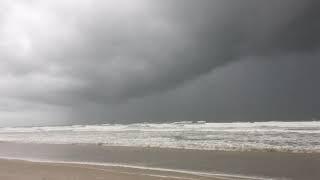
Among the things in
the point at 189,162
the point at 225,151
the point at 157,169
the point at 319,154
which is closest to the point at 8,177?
the point at 157,169

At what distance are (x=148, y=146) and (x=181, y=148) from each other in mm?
4263

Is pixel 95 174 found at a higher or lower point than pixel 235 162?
lower

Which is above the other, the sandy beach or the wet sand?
the wet sand

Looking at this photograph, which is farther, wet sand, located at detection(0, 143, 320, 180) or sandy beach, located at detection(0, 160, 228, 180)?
wet sand, located at detection(0, 143, 320, 180)

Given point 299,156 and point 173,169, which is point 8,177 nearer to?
point 173,169

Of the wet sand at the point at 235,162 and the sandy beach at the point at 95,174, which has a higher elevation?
the wet sand at the point at 235,162

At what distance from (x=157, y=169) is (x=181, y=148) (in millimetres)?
11112

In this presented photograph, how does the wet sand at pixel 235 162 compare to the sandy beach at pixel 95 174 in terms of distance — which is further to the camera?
the wet sand at pixel 235 162

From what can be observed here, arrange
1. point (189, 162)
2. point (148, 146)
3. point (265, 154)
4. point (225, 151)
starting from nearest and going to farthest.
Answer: point (189, 162) → point (265, 154) → point (225, 151) → point (148, 146)

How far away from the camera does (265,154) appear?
25484 millimetres

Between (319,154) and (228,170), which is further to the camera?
(319,154)

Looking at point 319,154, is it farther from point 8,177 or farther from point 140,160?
point 8,177

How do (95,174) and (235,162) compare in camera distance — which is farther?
(235,162)

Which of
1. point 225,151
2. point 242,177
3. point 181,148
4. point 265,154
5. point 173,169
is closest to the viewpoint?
point 242,177
